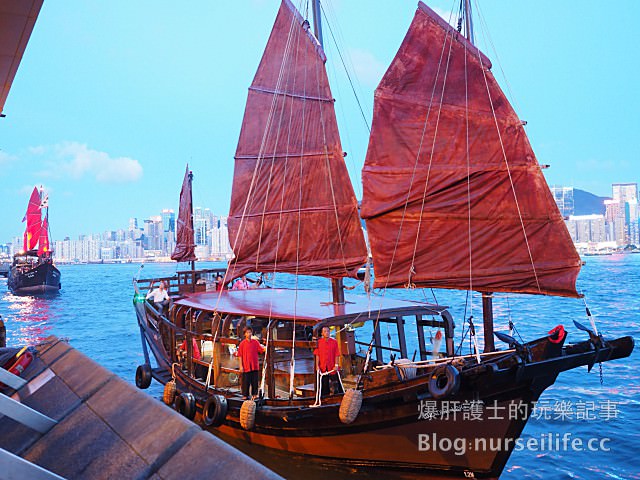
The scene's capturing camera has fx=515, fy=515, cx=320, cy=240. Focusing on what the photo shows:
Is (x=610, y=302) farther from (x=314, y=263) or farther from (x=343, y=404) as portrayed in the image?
(x=343, y=404)

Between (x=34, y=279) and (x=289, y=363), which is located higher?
(x=289, y=363)

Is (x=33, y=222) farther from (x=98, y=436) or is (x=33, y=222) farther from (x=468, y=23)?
(x=98, y=436)

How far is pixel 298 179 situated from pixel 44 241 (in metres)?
63.2

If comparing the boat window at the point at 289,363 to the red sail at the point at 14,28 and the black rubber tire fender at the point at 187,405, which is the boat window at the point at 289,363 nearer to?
the black rubber tire fender at the point at 187,405

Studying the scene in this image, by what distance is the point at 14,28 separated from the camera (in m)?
3.79

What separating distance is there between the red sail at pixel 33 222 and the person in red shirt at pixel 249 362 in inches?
2433

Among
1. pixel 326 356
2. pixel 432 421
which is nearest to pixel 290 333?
pixel 326 356

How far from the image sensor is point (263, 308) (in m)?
11.4

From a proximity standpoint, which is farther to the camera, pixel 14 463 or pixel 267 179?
pixel 267 179

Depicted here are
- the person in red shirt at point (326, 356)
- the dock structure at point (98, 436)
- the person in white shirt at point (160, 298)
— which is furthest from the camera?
the person in white shirt at point (160, 298)

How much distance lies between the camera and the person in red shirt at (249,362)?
9961mm

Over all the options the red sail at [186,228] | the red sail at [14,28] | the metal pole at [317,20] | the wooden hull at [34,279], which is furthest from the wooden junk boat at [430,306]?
the wooden hull at [34,279]

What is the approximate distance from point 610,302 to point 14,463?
51842mm

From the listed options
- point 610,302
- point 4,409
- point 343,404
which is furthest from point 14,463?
point 610,302
